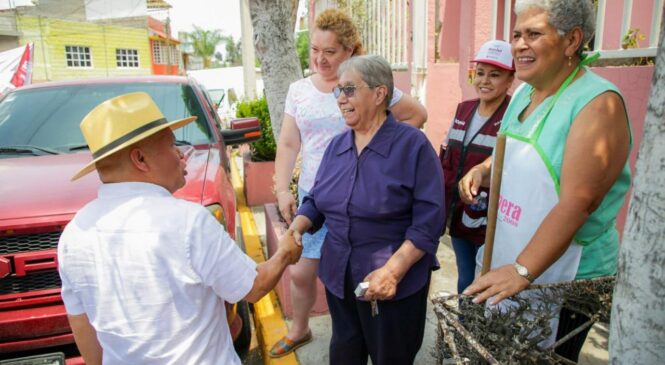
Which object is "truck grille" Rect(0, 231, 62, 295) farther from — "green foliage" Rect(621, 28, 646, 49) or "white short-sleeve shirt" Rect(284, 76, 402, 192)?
"green foliage" Rect(621, 28, 646, 49)

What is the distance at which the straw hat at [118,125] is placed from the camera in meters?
1.59

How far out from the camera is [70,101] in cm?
399

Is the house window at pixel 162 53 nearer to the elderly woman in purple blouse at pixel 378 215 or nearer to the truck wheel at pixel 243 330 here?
the truck wheel at pixel 243 330

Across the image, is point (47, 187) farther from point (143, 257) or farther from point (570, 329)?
point (570, 329)

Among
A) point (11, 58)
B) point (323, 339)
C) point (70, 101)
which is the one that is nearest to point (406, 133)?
point (323, 339)

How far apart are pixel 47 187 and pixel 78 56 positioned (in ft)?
111

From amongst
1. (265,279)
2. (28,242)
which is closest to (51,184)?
(28,242)

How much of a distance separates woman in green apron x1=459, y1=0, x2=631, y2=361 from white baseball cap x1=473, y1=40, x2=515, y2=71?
97cm

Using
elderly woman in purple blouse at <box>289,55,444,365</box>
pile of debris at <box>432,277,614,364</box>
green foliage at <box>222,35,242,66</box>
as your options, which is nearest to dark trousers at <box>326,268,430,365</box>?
elderly woman in purple blouse at <box>289,55,444,365</box>

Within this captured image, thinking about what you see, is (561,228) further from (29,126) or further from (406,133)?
(29,126)

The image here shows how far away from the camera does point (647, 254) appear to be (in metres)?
1.08

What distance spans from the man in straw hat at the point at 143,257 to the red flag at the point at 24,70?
1125 centimetres

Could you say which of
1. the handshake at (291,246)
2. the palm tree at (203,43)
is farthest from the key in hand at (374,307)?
the palm tree at (203,43)

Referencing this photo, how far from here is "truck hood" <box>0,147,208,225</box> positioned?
2574 millimetres
